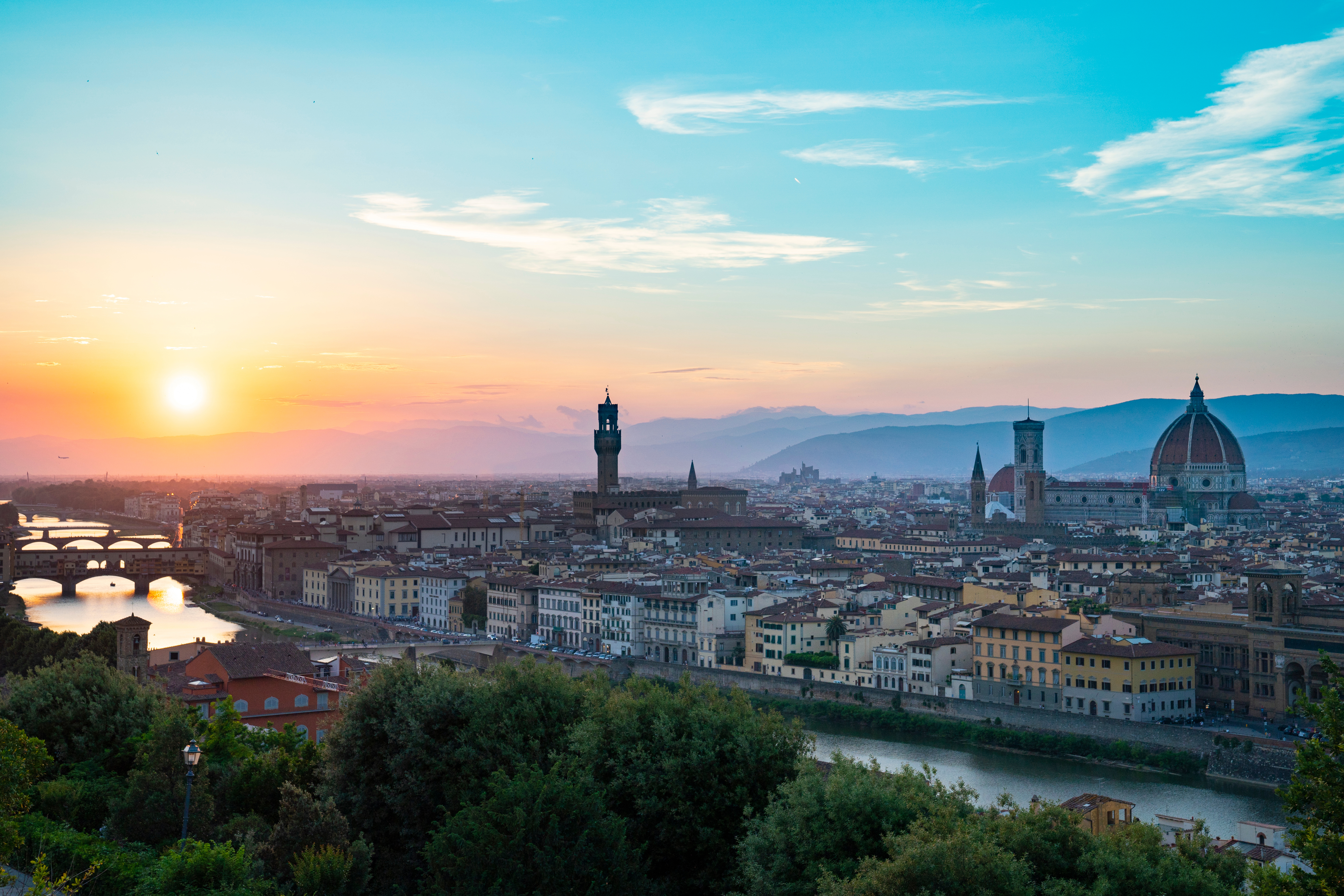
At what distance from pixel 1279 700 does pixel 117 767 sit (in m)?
20.9

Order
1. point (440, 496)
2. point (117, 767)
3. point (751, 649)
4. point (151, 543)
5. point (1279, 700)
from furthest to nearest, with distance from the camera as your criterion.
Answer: point (440, 496) → point (151, 543) → point (751, 649) → point (1279, 700) → point (117, 767)

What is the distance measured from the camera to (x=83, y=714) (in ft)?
56.7

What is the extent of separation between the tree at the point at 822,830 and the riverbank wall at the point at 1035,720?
524cm

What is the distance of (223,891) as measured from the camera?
34.7 ft

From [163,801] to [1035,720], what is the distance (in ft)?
59.1

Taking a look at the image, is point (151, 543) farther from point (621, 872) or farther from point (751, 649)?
point (621, 872)

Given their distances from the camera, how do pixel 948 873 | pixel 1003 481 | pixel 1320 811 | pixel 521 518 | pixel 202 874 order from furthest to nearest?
1. pixel 1003 481
2. pixel 521 518
3. pixel 202 874
4. pixel 948 873
5. pixel 1320 811

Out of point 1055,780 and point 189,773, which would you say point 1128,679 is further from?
point 189,773

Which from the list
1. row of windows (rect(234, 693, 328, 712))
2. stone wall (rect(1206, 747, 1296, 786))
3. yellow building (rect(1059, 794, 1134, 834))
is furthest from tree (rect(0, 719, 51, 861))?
stone wall (rect(1206, 747, 1296, 786))

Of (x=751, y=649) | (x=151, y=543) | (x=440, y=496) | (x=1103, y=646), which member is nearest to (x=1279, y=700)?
(x=1103, y=646)

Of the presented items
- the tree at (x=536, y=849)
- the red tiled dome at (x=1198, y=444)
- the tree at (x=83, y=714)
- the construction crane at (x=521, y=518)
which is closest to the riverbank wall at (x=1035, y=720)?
the tree at (x=536, y=849)

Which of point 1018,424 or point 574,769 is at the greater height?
point 1018,424

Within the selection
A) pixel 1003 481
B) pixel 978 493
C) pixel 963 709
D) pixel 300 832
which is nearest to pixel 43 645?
pixel 963 709

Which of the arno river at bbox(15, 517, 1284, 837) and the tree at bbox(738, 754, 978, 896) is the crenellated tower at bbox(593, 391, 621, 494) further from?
the tree at bbox(738, 754, 978, 896)
